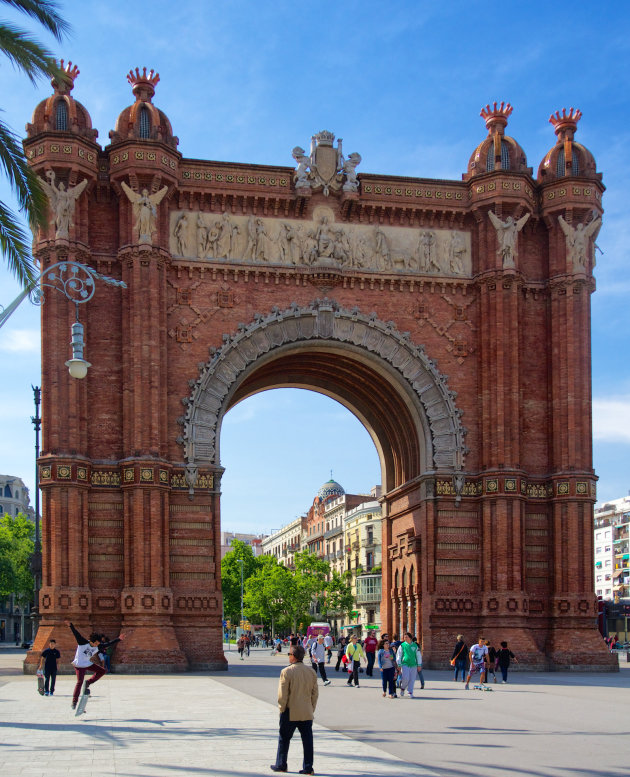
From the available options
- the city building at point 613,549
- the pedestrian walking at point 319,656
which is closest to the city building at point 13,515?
the city building at point 613,549

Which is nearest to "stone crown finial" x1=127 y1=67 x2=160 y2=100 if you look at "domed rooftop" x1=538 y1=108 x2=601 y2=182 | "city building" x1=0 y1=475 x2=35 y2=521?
"domed rooftop" x1=538 y1=108 x2=601 y2=182

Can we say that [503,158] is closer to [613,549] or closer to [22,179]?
[22,179]

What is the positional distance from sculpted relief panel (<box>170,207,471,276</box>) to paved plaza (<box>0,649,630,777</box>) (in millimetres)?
15469

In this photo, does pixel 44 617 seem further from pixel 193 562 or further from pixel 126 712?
pixel 126 712

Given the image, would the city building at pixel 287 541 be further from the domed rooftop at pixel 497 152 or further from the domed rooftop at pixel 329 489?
the domed rooftop at pixel 497 152

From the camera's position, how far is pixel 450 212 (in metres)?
38.7

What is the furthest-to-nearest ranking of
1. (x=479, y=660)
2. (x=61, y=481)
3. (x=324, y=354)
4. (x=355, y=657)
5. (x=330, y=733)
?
(x=324, y=354) → (x=61, y=481) → (x=479, y=660) → (x=355, y=657) → (x=330, y=733)

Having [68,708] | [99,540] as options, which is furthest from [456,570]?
[68,708]

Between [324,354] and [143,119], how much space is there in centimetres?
1001

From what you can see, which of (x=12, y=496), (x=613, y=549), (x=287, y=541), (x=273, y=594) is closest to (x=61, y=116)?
(x=273, y=594)

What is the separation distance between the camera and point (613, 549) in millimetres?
129625

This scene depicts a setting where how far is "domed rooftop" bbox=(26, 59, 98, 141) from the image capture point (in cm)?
3541

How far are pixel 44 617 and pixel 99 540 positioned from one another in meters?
2.82

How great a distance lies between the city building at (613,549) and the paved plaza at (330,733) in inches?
3987
